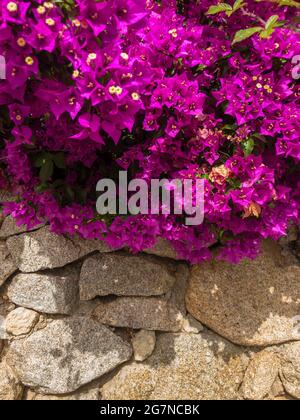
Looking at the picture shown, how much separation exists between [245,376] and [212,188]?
2.62ft

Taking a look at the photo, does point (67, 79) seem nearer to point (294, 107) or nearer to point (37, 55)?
point (37, 55)

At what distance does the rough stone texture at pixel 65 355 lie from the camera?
5.28ft

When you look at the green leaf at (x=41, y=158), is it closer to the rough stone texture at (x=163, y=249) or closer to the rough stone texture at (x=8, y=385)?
the rough stone texture at (x=163, y=249)

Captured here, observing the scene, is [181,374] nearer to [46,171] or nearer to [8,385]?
[8,385]

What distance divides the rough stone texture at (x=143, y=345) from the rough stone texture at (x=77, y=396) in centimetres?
20

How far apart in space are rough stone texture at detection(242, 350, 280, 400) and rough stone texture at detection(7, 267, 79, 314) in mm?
724

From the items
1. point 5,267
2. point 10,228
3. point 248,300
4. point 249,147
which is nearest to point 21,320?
point 5,267

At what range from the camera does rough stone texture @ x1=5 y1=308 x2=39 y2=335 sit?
1613 millimetres

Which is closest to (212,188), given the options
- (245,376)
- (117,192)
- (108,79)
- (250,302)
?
(117,192)

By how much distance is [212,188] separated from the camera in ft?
4.40

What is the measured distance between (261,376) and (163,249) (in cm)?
61

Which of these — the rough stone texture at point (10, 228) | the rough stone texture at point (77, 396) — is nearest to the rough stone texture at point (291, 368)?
the rough stone texture at point (77, 396)

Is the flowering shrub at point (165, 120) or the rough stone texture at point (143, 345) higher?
the flowering shrub at point (165, 120)

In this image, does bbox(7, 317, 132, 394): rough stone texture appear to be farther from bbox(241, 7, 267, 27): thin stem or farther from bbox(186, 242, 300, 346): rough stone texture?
bbox(241, 7, 267, 27): thin stem
